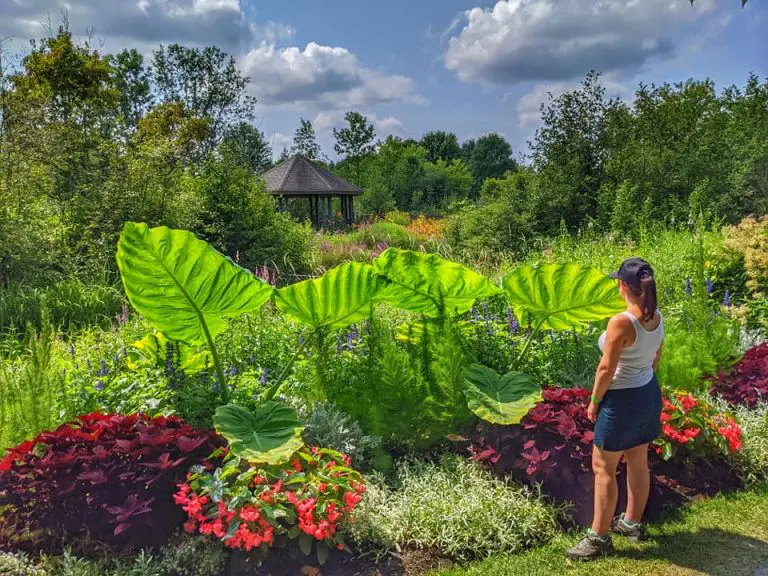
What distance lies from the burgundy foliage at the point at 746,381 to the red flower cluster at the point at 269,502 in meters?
2.90

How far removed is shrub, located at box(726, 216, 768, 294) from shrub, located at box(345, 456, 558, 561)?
14.1ft

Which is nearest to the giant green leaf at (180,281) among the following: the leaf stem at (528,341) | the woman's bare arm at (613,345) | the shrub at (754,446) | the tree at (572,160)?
the leaf stem at (528,341)

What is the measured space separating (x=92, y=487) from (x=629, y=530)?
2533 millimetres

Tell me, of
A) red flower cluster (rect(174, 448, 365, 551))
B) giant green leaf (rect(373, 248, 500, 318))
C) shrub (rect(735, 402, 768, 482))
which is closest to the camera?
red flower cluster (rect(174, 448, 365, 551))

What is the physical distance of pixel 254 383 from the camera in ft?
12.9

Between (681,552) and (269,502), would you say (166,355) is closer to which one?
(269,502)

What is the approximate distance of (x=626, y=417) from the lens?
110 inches

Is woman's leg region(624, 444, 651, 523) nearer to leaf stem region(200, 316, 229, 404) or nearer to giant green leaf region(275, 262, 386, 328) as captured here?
giant green leaf region(275, 262, 386, 328)

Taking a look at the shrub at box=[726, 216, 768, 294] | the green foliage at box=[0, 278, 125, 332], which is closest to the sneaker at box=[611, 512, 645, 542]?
the shrub at box=[726, 216, 768, 294]

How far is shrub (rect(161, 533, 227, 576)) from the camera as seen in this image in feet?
8.85

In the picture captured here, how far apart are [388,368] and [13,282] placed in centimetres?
742

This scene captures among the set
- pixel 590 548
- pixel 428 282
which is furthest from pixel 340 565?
pixel 428 282

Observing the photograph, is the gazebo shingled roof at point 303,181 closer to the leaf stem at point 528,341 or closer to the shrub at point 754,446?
the leaf stem at point 528,341

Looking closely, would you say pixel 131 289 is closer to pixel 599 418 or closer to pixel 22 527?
pixel 22 527
